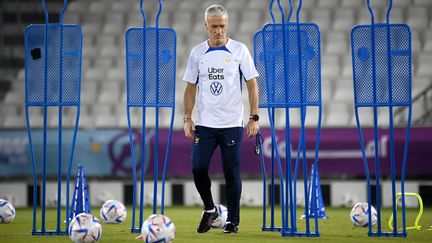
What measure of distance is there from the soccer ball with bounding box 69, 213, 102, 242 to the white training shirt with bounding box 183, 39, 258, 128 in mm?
1432

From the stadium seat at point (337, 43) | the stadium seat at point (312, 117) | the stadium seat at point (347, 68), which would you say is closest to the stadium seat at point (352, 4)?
the stadium seat at point (337, 43)

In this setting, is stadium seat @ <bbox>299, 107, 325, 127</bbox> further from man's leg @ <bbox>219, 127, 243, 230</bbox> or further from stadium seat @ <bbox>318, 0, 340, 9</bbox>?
man's leg @ <bbox>219, 127, 243, 230</bbox>

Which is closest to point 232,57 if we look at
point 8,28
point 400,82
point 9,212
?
point 400,82

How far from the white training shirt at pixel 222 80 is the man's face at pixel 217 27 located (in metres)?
0.11

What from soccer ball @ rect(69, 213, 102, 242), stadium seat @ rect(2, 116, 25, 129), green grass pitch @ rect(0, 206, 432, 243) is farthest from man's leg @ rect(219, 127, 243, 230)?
stadium seat @ rect(2, 116, 25, 129)

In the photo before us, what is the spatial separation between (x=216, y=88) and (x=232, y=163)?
693 millimetres

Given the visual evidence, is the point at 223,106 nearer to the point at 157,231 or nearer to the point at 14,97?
the point at 157,231

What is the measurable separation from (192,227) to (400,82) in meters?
2.75

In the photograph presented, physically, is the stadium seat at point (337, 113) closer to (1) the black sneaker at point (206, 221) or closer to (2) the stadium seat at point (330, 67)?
A: (2) the stadium seat at point (330, 67)

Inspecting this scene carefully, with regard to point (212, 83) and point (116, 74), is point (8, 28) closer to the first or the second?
point (116, 74)

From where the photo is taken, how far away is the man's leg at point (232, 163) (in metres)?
7.86

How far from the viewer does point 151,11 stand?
19.0 meters

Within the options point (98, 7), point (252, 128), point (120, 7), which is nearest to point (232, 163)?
point (252, 128)

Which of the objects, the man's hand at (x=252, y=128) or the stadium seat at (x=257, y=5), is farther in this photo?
the stadium seat at (x=257, y=5)
